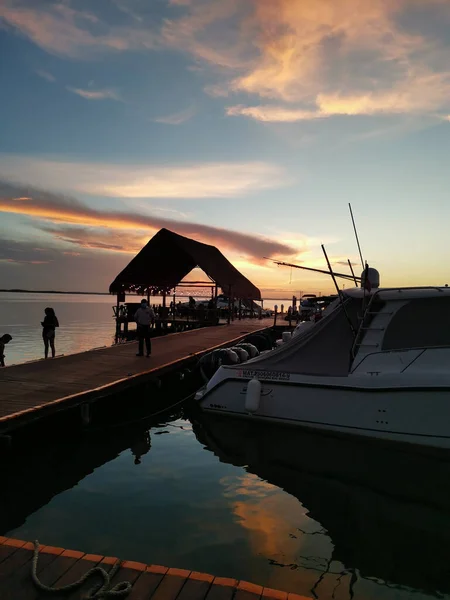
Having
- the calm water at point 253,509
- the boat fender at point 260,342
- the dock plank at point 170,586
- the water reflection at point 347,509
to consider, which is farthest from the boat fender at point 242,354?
the dock plank at point 170,586

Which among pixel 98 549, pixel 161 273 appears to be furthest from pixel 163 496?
pixel 161 273

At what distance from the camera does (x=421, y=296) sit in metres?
10.3

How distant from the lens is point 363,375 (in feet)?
33.1

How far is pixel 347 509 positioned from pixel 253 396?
4.46 meters

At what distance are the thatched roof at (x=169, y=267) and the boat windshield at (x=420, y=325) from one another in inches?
806

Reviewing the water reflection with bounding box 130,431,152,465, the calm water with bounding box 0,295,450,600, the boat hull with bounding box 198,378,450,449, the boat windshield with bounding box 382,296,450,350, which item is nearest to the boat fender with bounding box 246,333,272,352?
the boat hull with bounding box 198,378,450,449

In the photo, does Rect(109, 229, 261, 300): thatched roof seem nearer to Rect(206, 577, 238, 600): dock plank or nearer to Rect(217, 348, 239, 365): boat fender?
Rect(217, 348, 239, 365): boat fender

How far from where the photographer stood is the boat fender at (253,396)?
11.4m

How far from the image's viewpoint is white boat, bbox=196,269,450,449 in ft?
31.0

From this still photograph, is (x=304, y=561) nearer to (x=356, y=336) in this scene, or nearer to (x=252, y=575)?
(x=252, y=575)

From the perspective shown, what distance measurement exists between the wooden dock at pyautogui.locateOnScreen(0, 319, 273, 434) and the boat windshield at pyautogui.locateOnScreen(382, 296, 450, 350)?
7.34 m

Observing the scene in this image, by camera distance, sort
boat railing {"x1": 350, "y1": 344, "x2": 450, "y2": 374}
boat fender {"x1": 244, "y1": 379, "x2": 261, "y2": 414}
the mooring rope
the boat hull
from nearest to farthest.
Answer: the mooring rope, the boat hull, boat railing {"x1": 350, "y1": 344, "x2": 450, "y2": 374}, boat fender {"x1": 244, "y1": 379, "x2": 261, "y2": 414}

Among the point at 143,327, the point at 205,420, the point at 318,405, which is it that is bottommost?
the point at 205,420

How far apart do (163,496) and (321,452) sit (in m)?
4.14
